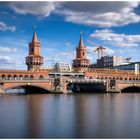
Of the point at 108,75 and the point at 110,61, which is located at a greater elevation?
the point at 110,61

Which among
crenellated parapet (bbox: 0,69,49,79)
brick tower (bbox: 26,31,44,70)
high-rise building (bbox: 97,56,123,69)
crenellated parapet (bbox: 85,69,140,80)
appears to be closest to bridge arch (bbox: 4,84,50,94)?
crenellated parapet (bbox: 0,69,49,79)

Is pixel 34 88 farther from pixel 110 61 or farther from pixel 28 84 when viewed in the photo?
pixel 110 61

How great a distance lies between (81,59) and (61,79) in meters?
32.4

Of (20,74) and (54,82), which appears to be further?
(20,74)

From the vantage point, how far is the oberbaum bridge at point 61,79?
2360 inches

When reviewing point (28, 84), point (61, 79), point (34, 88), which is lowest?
point (34, 88)

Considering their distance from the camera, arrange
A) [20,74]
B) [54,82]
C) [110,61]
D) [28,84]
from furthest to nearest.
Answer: [110,61]
[20,74]
[54,82]
[28,84]

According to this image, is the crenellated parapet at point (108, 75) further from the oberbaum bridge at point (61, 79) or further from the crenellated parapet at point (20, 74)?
the crenellated parapet at point (20, 74)

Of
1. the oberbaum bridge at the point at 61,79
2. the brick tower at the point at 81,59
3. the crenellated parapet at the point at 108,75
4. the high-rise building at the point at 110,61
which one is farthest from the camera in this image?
the high-rise building at the point at 110,61

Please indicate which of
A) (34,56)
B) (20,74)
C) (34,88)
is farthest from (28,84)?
(34,56)

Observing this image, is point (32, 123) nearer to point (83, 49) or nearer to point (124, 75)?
point (83, 49)

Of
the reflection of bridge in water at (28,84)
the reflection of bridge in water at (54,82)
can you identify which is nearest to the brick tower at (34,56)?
the reflection of bridge in water at (54,82)

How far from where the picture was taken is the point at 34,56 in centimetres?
8419

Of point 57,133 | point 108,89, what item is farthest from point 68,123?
point 108,89
